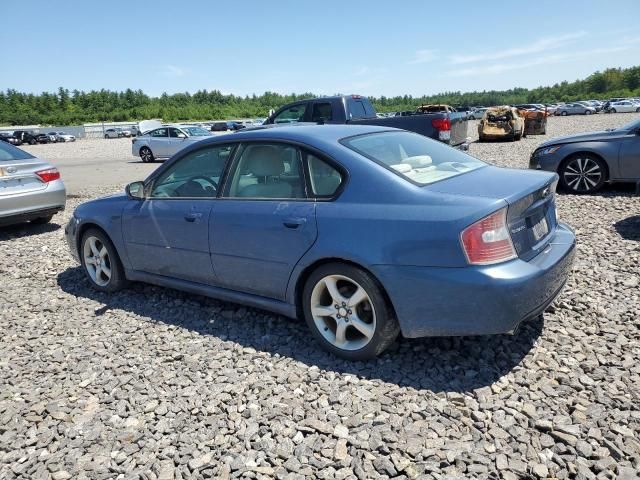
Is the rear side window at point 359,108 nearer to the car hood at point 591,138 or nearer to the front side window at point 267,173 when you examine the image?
the car hood at point 591,138

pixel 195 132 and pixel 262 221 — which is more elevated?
pixel 195 132

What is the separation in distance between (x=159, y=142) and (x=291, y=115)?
10.4 meters

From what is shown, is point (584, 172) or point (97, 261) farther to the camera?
point (584, 172)

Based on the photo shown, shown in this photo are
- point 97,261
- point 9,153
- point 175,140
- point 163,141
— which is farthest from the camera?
point 163,141

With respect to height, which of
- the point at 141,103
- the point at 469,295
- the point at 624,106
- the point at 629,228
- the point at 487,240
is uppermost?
the point at 141,103

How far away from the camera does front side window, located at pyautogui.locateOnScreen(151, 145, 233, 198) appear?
396 centimetres

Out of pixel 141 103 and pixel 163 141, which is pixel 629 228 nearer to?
pixel 163 141

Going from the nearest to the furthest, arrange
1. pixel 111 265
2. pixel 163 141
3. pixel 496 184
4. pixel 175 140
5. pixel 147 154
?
pixel 496 184, pixel 111 265, pixel 175 140, pixel 163 141, pixel 147 154

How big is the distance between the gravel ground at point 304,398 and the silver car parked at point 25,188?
133 inches

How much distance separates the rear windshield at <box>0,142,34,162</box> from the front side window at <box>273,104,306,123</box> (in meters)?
6.00

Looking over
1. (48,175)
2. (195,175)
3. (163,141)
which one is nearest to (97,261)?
(195,175)

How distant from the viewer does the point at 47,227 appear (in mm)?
8336

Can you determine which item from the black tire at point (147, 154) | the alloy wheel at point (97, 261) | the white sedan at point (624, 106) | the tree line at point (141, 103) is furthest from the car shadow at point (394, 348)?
the tree line at point (141, 103)

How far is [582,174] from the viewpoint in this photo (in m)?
8.21
